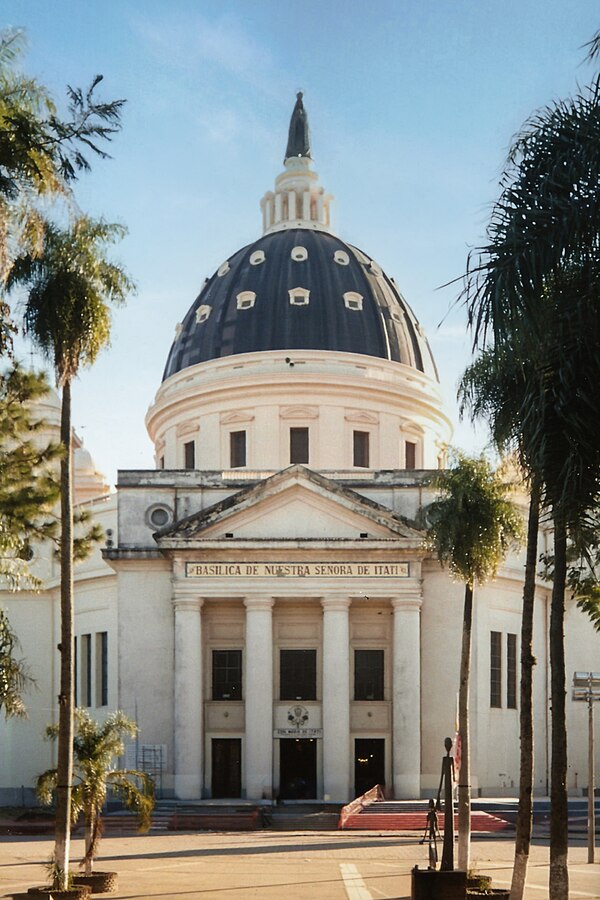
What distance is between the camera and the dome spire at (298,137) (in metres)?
97.2

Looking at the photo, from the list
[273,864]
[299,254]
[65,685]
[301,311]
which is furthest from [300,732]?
[65,685]

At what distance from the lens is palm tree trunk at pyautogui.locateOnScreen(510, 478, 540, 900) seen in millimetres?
25625

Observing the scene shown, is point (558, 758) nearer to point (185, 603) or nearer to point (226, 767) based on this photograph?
point (185, 603)

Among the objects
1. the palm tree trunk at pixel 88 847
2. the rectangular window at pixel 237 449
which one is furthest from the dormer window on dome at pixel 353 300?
the palm tree trunk at pixel 88 847

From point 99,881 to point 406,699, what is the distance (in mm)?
31990

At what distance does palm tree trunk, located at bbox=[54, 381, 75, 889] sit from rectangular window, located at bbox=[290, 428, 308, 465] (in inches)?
1823

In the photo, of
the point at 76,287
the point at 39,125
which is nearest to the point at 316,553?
the point at 76,287

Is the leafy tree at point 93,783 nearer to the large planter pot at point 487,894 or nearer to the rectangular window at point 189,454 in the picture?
the large planter pot at point 487,894

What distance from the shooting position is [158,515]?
214 feet

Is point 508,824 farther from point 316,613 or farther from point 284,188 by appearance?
point 284,188

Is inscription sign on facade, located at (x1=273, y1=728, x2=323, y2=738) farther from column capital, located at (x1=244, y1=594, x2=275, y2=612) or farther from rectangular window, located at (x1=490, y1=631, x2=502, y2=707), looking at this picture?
rectangular window, located at (x1=490, y1=631, x2=502, y2=707)

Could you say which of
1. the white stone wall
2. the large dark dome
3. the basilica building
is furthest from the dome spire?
the basilica building

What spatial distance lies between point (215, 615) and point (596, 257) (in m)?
48.4

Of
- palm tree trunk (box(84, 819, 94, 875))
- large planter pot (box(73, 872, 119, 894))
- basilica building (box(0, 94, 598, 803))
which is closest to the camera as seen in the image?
large planter pot (box(73, 872, 119, 894))
